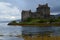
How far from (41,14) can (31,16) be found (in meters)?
8.47

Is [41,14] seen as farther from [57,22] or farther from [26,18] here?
[57,22]

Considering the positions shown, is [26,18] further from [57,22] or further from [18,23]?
[57,22]

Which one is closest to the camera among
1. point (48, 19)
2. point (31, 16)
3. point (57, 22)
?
point (57, 22)

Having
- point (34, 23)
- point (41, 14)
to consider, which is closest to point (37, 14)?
point (41, 14)

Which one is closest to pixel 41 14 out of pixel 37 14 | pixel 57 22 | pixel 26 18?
pixel 37 14

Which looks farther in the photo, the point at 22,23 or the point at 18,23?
the point at 18,23

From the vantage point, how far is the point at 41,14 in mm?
178750

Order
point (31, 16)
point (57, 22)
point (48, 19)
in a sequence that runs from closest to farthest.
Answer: point (57, 22), point (48, 19), point (31, 16)

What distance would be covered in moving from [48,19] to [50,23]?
851 centimetres

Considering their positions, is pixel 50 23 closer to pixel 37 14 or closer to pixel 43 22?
pixel 43 22

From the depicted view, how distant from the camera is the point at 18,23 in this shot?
597ft

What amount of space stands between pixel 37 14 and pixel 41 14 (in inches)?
156

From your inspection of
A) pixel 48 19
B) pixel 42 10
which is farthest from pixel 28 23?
pixel 42 10

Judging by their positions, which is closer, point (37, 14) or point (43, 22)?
point (43, 22)
